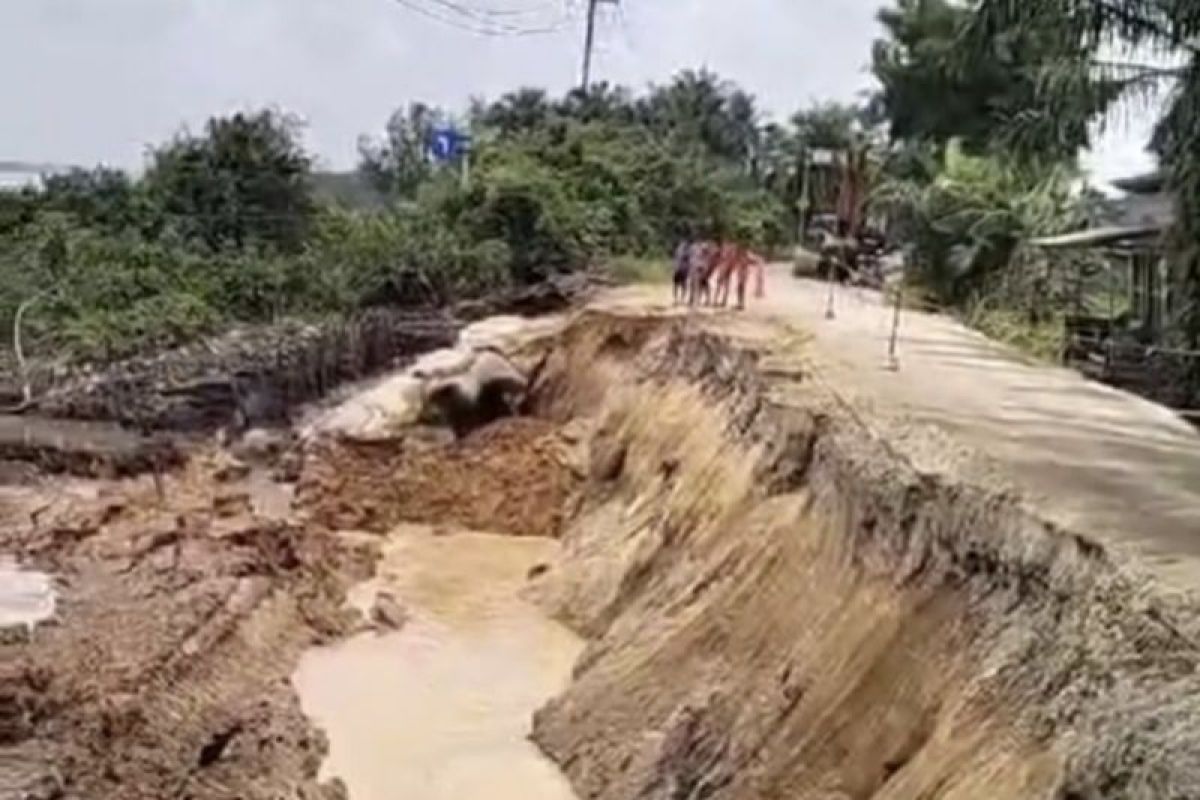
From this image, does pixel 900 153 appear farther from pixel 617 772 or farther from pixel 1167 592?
pixel 1167 592

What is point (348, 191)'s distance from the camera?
45.4 meters

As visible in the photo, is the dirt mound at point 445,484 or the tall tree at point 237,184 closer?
the dirt mound at point 445,484

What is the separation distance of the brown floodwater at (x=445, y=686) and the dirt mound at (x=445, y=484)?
151cm

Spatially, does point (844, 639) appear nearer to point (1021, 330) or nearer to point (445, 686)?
point (445, 686)

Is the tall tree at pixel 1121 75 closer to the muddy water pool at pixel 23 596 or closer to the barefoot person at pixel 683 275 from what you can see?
the barefoot person at pixel 683 275

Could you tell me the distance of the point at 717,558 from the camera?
14.2 m

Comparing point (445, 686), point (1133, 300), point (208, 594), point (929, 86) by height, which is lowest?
point (445, 686)

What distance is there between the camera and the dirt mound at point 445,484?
2280 centimetres

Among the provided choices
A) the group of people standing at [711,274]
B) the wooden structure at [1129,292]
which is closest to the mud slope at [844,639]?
the wooden structure at [1129,292]

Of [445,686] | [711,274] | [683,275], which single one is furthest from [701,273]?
[445,686]

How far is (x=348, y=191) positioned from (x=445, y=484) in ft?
75.8

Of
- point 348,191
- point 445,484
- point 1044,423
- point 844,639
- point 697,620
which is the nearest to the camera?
point 844,639

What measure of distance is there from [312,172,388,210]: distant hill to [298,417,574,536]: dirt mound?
15.8m

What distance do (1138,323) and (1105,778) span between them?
18.9 metres
